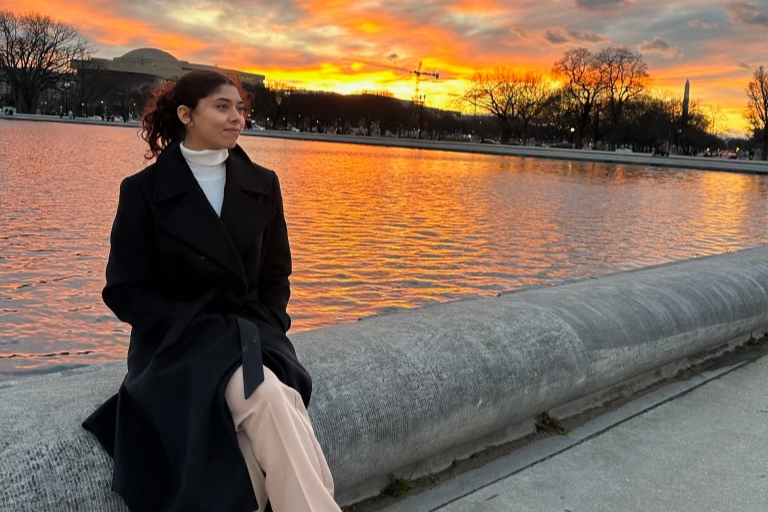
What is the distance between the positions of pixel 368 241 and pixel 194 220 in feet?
27.7

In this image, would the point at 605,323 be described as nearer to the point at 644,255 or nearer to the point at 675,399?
the point at 675,399

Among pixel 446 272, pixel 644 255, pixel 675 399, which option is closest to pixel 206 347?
pixel 675 399

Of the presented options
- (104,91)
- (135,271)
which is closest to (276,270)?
(135,271)

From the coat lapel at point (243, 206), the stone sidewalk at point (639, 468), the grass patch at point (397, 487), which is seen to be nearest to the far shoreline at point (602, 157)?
the stone sidewalk at point (639, 468)

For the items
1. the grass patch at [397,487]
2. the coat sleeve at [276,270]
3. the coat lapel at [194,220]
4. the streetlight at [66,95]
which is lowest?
the grass patch at [397,487]

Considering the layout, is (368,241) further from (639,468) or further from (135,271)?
(135,271)

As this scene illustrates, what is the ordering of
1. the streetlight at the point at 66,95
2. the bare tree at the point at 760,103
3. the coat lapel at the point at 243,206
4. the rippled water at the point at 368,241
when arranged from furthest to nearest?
1. the streetlight at the point at 66,95
2. the bare tree at the point at 760,103
3. the rippled water at the point at 368,241
4. the coat lapel at the point at 243,206

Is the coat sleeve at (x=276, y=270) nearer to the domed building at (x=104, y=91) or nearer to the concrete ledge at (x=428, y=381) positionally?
the concrete ledge at (x=428, y=381)

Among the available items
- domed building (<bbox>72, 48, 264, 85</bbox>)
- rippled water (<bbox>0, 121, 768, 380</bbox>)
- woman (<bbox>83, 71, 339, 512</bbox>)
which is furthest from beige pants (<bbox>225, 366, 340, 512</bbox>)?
domed building (<bbox>72, 48, 264, 85</bbox>)

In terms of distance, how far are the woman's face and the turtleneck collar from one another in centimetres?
2

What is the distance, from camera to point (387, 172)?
88.4ft

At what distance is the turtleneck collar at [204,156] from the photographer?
2.54 m

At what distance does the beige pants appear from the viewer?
202cm

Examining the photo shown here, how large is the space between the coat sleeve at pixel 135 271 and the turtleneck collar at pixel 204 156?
0.72 ft
